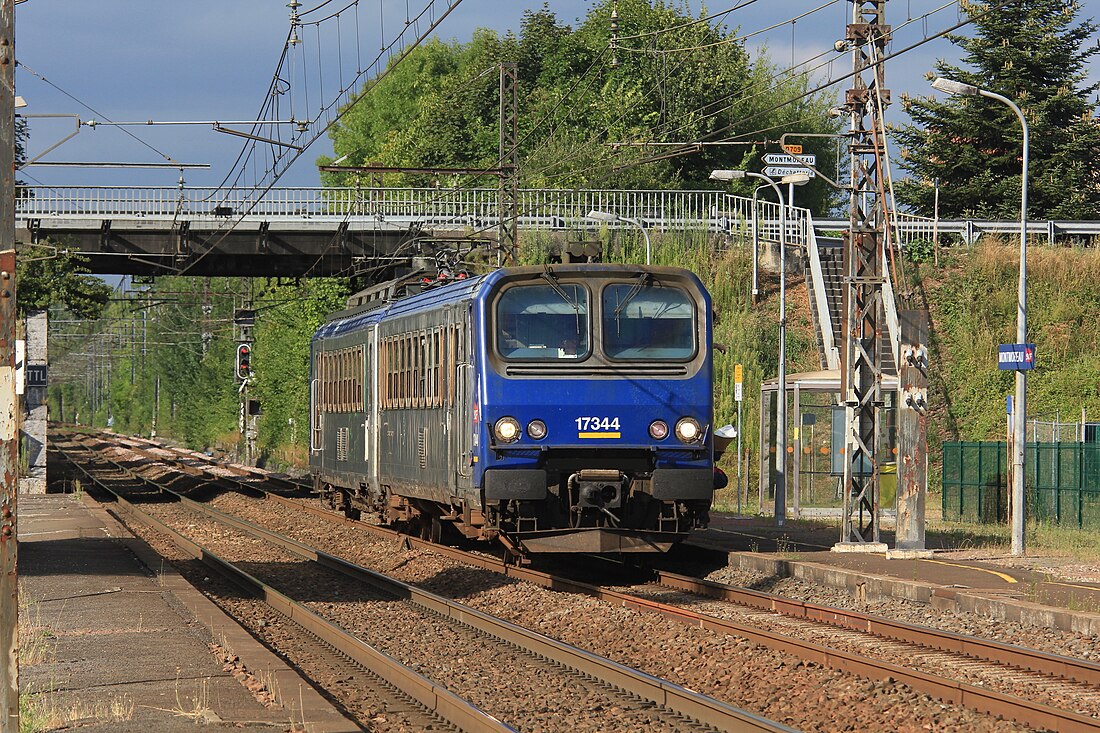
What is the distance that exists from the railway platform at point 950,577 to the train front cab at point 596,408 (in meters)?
1.95

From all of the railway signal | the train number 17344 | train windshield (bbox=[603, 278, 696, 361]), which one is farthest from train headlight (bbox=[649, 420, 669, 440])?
the railway signal

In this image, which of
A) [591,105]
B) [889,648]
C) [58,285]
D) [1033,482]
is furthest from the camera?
[591,105]

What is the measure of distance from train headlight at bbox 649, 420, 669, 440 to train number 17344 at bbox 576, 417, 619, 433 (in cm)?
37

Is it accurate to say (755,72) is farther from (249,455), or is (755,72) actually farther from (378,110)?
(249,455)

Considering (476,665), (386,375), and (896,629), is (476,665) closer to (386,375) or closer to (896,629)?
(896,629)

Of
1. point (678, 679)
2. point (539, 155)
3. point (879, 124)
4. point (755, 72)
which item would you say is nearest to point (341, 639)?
point (678, 679)

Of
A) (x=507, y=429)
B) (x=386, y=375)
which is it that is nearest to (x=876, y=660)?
(x=507, y=429)

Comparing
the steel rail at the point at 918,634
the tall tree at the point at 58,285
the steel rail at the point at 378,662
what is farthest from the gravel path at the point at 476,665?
the tall tree at the point at 58,285

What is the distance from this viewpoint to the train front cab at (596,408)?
51.8 feet

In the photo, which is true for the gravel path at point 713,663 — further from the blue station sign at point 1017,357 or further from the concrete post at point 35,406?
the concrete post at point 35,406

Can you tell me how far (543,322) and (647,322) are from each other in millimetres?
1101

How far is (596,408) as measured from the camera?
1588cm

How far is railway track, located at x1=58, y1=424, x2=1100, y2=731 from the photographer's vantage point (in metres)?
9.75

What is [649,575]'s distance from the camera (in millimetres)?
18312
